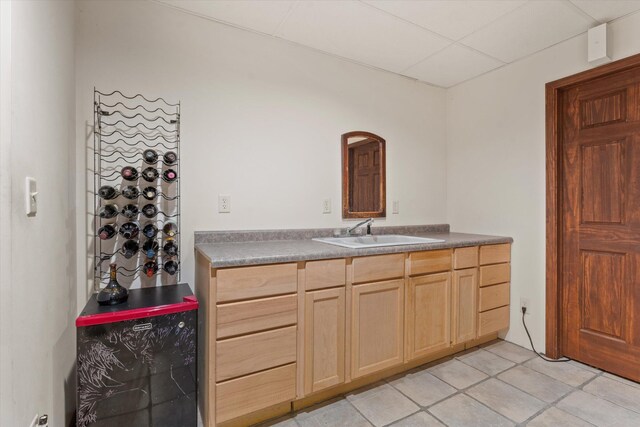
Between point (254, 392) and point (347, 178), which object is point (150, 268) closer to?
point (254, 392)

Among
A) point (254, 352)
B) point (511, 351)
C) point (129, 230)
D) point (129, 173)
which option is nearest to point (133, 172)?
point (129, 173)

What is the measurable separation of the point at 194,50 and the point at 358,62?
1.28 meters

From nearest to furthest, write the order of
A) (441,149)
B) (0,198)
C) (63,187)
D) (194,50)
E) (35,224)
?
1. (0,198)
2. (35,224)
3. (63,187)
4. (194,50)
5. (441,149)

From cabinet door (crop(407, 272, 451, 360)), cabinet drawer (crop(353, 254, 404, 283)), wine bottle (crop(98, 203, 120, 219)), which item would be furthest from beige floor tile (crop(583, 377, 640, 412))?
wine bottle (crop(98, 203, 120, 219))

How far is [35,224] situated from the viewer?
109 cm

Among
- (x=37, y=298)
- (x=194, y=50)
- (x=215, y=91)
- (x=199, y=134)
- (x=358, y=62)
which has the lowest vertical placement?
(x=37, y=298)

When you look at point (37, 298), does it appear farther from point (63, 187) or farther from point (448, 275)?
point (448, 275)

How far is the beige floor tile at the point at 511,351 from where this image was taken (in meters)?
2.32

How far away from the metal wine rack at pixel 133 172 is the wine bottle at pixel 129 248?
27 millimetres

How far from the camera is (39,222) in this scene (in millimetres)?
1128

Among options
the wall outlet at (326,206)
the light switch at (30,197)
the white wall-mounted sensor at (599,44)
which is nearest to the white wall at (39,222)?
the light switch at (30,197)

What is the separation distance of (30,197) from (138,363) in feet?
2.60

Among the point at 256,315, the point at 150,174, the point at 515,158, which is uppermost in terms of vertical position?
the point at 515,158

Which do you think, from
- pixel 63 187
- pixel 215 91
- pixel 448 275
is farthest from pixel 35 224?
pixel 448 275
